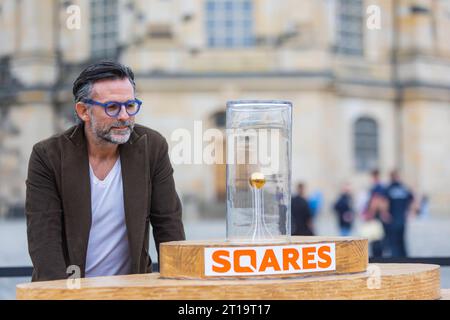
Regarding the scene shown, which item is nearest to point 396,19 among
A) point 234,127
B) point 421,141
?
point 421,141

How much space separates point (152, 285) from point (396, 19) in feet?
98.2

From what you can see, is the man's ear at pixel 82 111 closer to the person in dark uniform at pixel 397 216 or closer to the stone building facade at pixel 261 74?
the person in dark uniform at pixel 397 216

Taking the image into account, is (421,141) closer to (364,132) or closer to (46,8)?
(364,132)

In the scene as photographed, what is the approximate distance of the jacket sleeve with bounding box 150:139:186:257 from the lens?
3.82 m

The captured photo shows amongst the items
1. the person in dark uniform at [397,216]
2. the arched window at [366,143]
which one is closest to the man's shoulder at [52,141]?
the person in dark uniform at [397,216]

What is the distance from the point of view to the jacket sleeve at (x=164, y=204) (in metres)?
3.82

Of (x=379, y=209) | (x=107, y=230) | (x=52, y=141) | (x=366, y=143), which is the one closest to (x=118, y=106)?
(x=52, y=141)

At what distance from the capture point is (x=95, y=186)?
12.1 feet

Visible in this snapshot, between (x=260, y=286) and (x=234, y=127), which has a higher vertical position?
(x=234, y=127)

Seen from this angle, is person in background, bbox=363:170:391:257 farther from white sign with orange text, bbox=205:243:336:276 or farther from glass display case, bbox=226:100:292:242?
white sign with orange text, bbox=205:243:336:276

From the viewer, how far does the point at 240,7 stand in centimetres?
2905

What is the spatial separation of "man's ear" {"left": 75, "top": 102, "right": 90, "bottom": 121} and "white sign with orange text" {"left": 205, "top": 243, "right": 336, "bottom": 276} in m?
0.82

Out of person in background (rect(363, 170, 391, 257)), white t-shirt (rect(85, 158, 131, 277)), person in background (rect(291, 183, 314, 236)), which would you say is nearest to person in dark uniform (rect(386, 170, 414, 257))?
person in background (rect(363, 170, 391, 257))

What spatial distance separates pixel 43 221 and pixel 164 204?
52 centimetres
